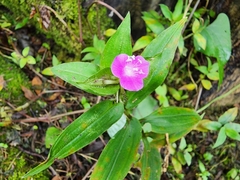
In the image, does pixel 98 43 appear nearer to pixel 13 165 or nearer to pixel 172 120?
pixel 172 120

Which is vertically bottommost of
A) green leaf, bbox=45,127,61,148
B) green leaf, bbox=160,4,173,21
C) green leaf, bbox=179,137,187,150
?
green leaf, bbox=179,137,187,150

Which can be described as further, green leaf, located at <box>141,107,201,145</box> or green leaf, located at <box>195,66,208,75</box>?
green leaf, located at <box>195,66,208,75</box>

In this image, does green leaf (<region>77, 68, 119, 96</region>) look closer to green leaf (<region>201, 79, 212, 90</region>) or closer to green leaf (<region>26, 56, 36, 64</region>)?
green leaf (<region>26, 56, 36, 64</region>)

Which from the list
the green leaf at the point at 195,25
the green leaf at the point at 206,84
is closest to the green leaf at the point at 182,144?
the green leaf at the point at 206,84

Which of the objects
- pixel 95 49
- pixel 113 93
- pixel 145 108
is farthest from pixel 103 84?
pixel 145 108

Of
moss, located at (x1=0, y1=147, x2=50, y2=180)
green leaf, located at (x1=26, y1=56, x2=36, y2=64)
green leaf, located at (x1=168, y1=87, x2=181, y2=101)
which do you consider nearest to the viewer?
moss, located at (x1=0, y1=147, x2=50, y2=180)

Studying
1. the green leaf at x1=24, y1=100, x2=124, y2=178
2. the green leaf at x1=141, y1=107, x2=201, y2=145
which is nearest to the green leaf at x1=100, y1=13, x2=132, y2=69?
the green leaf at x1=24, y1=100, x2=124, y2=178

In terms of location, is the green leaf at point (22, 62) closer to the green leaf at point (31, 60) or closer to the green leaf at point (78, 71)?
the green leaf at point (31, 60)
